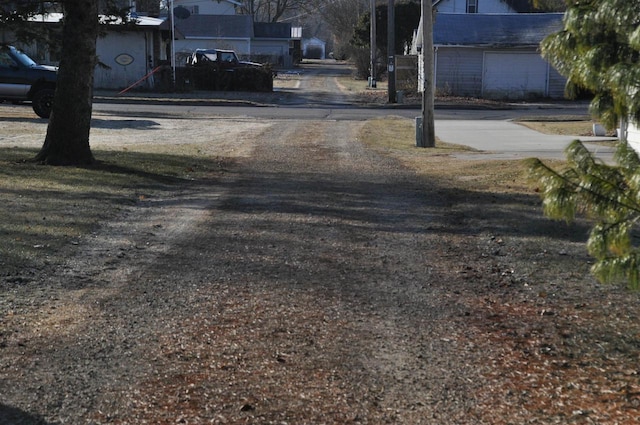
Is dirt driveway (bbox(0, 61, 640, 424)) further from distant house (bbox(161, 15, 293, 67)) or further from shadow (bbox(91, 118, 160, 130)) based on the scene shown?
distant house (bbox(161, 15, 293, 67))

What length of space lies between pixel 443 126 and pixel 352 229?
1901cm

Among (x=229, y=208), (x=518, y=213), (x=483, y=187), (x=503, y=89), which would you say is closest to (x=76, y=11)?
(x=229, y=208)

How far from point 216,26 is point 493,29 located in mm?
33089

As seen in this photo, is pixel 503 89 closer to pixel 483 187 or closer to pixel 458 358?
pixel 483 187

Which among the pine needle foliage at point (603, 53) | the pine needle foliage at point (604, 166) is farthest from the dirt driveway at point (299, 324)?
the pine needle foliage at point (603, 53)

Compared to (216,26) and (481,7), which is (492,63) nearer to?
(481,7)

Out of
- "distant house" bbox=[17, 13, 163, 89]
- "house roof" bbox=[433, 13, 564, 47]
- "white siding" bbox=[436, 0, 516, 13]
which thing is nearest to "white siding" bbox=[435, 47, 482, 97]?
"house roof" bbox=[433, 13, 564, 47]

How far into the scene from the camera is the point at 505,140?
2286 cm

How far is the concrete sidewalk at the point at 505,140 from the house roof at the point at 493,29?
1383 cm

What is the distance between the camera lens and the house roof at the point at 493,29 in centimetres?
4322

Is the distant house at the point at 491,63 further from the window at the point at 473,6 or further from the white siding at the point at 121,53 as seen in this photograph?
the white siding at the point at 121,53

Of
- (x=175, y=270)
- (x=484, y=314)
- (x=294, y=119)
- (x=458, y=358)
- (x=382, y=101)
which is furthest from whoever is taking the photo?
(x=382, y=101)

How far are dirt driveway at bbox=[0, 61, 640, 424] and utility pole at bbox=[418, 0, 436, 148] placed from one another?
32.5ft

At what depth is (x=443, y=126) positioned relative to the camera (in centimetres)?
2812
